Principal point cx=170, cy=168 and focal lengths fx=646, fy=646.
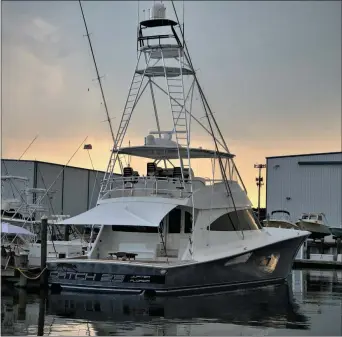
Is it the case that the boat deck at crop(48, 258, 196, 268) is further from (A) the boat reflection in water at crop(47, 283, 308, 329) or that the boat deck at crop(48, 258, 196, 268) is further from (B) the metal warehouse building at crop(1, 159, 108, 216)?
(B) the metal warehouse building at crop(1, 159, 108, 216)

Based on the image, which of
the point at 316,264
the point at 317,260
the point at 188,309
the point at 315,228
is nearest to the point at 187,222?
the point at 188,309

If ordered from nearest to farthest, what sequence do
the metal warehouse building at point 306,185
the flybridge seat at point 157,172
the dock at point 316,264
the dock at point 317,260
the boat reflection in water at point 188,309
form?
the boat reflection in water at point 188,309 < the flybridge seat at point 157,172 < the dock at point 316,264 < the dock at point 317,260 < the metal warehouse building at point 306,185

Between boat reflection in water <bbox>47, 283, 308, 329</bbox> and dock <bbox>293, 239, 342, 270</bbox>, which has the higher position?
dock <bbox>293, 239, 342, 270</bbox>

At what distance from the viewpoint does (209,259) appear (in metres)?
18.7

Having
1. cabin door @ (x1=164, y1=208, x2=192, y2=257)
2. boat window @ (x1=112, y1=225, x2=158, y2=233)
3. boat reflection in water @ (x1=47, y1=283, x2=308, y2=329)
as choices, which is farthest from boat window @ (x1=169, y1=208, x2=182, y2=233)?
boat reflection in water @ (x1=47, y1=283, x2=308, y2=329)

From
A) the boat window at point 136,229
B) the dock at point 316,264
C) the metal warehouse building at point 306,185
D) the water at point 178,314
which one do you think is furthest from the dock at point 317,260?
the boat window at point 136,229

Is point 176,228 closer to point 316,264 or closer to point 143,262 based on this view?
point 143,262

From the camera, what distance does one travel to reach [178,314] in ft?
52.7

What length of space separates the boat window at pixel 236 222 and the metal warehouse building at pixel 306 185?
74.3ft

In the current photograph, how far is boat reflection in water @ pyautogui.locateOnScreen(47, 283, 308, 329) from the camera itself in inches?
609

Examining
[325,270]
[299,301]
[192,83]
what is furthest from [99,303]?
[325,270]

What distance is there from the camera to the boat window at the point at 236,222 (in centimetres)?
2041

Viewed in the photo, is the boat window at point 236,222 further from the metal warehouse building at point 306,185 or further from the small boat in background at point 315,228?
the metal warehouse building at point 306,185

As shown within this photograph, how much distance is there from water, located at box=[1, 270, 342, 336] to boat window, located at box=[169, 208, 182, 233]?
108 inches
